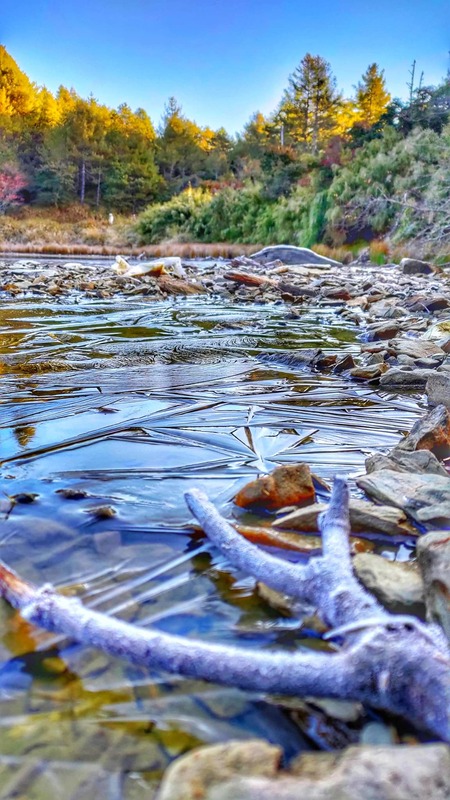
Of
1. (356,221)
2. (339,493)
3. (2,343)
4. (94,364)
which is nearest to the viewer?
(339,493)

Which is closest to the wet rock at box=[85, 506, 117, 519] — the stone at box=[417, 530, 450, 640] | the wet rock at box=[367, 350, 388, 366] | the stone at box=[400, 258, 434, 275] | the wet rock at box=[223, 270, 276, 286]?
the stone at box=[417, 530, 450, 640]

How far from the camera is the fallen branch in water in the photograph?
0.57m

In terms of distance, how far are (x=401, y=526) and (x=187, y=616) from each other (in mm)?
508

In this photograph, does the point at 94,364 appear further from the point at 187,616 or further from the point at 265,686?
the point at 265,686

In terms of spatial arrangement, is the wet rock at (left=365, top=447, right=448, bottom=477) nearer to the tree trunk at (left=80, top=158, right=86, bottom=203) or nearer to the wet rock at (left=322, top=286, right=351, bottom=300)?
the wet rock at (left=322, top=286, right=351, bottom=300)

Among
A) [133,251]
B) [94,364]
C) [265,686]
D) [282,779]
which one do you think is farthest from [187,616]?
[133,251]

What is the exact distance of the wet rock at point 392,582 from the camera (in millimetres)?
817

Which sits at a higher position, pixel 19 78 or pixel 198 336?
pixel 19 78

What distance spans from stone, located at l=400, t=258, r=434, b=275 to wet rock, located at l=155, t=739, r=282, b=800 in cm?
1139

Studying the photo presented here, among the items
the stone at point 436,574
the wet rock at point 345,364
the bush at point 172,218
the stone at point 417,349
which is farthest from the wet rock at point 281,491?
the bush at point 172,218

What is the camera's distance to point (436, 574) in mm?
787

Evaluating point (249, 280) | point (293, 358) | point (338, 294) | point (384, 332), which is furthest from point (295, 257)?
point (293, 358)

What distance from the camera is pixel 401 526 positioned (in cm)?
111

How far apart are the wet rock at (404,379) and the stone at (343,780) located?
2.20 m
